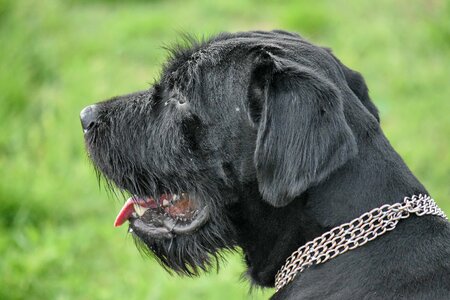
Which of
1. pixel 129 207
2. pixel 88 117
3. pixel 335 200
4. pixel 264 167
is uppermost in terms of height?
pixel 88 117

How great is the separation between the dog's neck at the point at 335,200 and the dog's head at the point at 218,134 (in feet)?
0.38

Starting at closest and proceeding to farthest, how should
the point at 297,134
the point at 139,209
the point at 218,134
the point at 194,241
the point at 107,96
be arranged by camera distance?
the point at 297,134 < the point at 218,134 < the point at 194,241 < the point at 139,209 < the point at 107,96

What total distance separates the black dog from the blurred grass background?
545 millimetres

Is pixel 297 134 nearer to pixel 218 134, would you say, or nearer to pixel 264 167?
pixel 264 167

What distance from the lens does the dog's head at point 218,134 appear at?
272 centimetres

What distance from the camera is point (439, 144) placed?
20.5ft

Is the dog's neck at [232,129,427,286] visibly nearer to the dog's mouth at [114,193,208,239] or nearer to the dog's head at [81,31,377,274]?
the dog's head at [81,31,377,274]

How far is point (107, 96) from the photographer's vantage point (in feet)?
21.5

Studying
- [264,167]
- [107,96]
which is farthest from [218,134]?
[107,96]

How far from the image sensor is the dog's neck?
279 cm

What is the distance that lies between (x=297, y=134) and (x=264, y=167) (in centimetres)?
Result: 17

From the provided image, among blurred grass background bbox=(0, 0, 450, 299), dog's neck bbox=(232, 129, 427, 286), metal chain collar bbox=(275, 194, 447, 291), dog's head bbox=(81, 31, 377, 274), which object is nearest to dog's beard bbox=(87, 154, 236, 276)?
dog's head bbox=(81, 31, 377, 274)

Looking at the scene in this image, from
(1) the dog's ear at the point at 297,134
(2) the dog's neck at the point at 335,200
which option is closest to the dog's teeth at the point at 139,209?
(2) the dog's neck at the point at 335,200

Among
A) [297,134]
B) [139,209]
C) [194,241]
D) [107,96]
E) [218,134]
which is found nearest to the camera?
[297,134]
